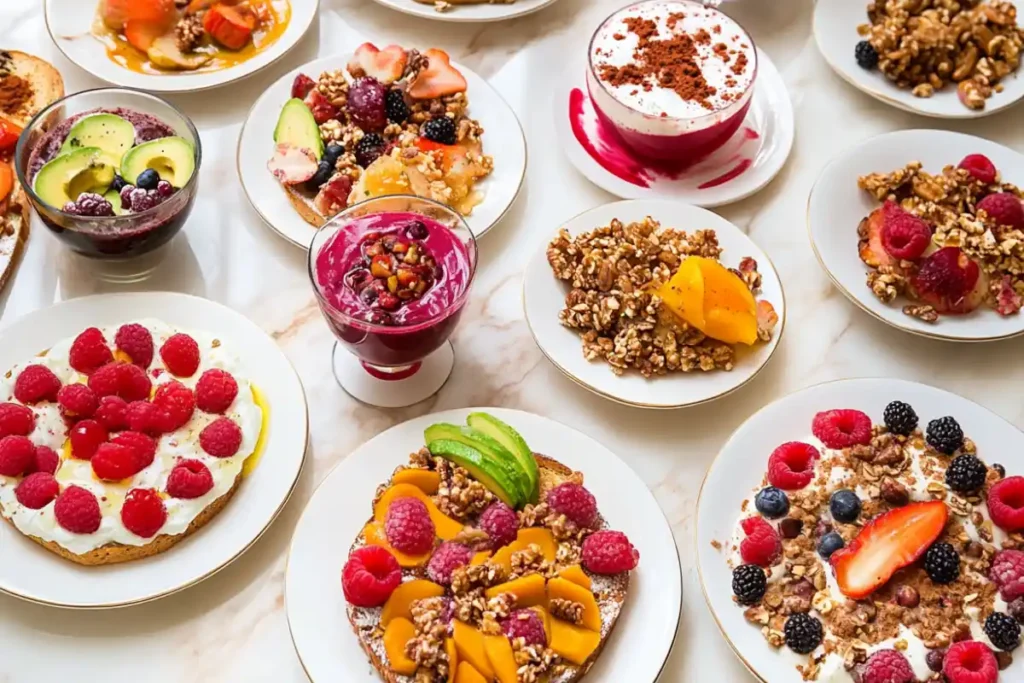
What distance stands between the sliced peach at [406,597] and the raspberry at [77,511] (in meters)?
0.54

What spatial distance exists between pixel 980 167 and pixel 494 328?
118 cm

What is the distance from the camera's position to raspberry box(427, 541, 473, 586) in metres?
1.74

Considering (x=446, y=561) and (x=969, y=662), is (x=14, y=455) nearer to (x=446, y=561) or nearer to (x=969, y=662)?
(x=446, y=561)

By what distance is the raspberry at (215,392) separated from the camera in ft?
6.37

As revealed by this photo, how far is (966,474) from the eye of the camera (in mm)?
1876

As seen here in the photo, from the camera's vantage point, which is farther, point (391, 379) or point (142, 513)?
point (391, 379)

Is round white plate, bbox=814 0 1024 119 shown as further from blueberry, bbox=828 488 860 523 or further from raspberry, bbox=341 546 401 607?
raspberry, bbox=341 546 401 607

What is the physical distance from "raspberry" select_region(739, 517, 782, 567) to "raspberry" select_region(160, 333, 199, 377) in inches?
43.5

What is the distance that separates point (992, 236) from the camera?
87.1 inches

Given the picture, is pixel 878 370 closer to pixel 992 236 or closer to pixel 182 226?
pixel 992 236

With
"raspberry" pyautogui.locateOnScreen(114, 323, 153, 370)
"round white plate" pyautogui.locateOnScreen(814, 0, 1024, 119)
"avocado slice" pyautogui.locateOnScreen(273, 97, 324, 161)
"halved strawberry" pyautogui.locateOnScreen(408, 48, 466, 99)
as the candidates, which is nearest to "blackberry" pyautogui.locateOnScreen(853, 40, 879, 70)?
"round white plate" pyautogui.locateOnScreen(814, 0, 1024, 119)

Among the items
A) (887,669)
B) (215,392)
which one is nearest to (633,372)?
(887,669)

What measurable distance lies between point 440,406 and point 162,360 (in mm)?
562

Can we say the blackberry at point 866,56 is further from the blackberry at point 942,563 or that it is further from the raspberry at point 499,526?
the raspberry at point 499,526
